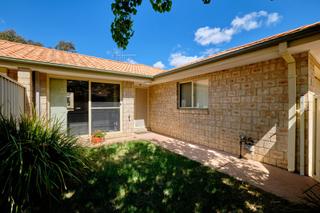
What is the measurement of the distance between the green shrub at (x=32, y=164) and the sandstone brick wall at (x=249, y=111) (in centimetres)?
447


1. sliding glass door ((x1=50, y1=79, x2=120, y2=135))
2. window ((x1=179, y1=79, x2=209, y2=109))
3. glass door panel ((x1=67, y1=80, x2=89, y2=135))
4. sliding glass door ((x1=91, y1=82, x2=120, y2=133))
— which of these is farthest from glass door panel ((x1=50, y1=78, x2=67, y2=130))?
window ((x1=179, y1=79, x2=209, y2=109))

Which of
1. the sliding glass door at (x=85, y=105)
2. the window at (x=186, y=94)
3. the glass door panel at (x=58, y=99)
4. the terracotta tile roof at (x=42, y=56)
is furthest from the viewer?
the window at (x=186, y=94)

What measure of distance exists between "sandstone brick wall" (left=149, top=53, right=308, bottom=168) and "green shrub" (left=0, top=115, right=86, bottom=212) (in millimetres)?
4467

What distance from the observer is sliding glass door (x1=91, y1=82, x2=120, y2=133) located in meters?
6.11

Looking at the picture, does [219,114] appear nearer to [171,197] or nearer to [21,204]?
[171,197]

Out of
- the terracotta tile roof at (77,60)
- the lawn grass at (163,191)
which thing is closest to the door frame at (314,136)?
the terracotta tile roof at (77,60)

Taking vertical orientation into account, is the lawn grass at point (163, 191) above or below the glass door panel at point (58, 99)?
below

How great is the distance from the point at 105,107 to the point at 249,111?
5649 mm

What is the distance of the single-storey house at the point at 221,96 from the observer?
10.7ft

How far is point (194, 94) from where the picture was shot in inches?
241

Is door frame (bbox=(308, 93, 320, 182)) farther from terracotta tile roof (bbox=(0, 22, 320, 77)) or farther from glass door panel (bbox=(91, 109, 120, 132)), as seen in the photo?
glass door panel (bbox=(91, 109, 120, 132))

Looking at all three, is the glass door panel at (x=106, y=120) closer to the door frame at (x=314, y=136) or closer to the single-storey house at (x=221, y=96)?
the single-storey house at (x=221, y=96)

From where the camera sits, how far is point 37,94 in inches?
190

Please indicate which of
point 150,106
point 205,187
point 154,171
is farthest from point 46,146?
point 150,106
